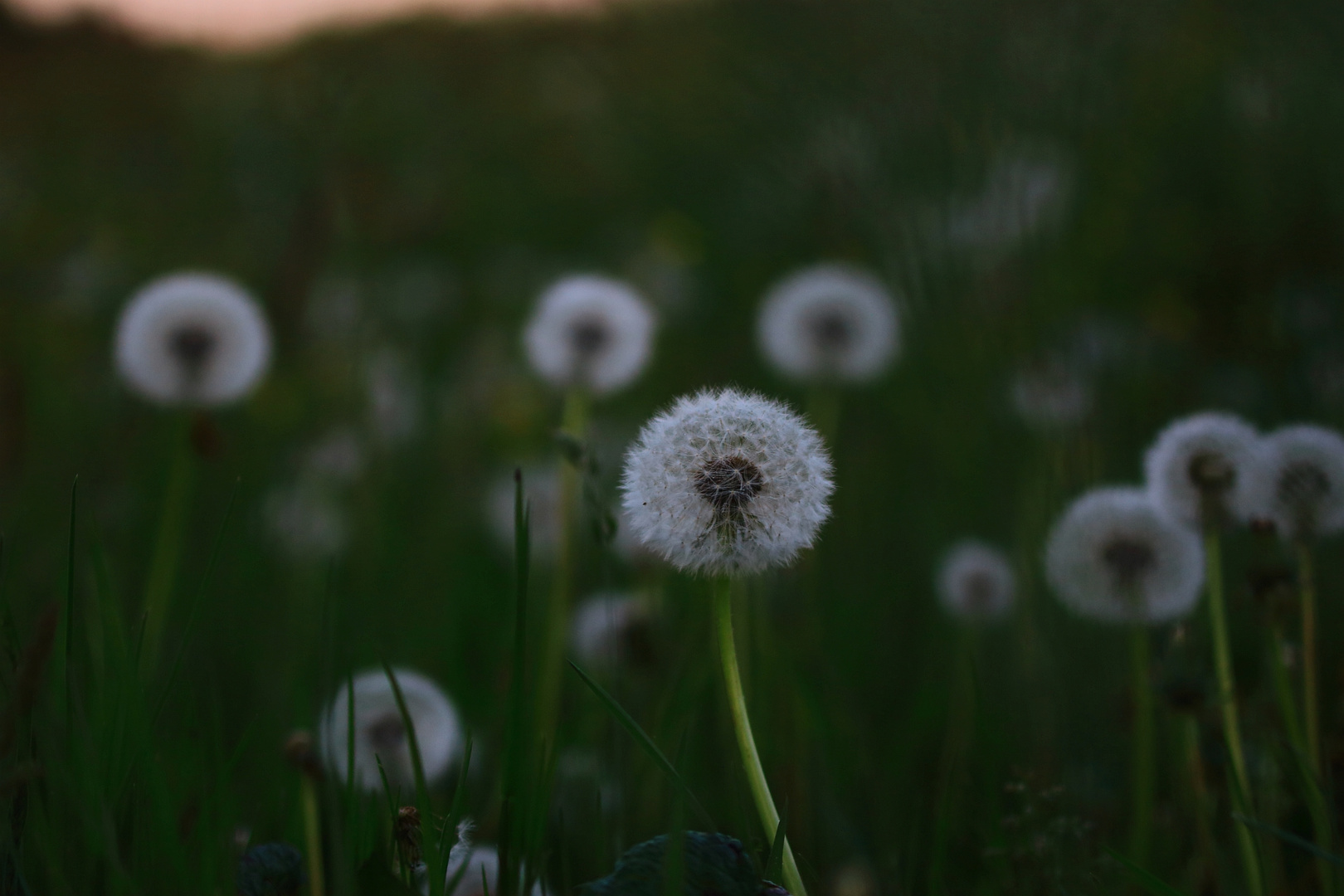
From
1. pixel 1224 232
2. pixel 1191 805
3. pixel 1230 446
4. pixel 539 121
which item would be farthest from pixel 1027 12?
pixel 539 121

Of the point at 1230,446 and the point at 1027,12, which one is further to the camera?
the point at 1027,12

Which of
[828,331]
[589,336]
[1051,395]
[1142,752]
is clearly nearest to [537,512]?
[589,336]

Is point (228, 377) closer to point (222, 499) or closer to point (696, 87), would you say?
point (222, 499)

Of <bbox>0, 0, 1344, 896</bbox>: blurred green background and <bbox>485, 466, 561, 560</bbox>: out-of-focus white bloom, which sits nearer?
<bbox>0, 0, 1344, 896</bbox>: blurred green background

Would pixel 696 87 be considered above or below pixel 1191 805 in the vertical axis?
above

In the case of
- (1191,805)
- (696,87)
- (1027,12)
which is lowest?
(1191,805)

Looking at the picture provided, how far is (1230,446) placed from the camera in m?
1.37

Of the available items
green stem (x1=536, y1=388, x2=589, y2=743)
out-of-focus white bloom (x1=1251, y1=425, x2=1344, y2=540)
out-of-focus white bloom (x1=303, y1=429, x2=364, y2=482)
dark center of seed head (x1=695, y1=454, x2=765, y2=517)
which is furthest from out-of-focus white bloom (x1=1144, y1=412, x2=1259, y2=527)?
out-of-focus white bloom (x1=303, y1=429, x2=364, y2=482)

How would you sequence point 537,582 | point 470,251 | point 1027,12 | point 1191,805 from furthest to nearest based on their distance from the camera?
point 470,251 < point 537,582 < point 1027,12 < point 1191,805

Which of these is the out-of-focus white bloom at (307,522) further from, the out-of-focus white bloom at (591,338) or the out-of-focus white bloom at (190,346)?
the out-of-focus white bloom at (591,338)

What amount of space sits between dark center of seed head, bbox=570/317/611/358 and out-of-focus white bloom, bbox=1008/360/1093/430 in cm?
90

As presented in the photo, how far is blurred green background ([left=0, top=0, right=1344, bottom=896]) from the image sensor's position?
1.45 metres

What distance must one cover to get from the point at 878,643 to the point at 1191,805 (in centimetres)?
115

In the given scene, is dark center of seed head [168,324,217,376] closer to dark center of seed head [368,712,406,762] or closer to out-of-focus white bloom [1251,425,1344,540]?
dark center of seed head [368,712,406,762]
